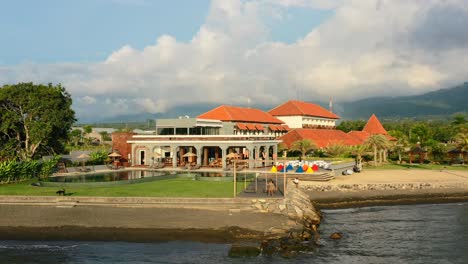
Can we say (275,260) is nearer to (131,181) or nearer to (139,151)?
(131,181)

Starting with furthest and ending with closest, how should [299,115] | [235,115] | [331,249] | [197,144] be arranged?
[299,115] → [235,115] → [197,144] → [331,249]

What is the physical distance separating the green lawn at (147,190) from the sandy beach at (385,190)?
7.51 m

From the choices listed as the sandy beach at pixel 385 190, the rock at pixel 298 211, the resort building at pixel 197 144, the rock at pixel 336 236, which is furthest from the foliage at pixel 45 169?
the rock at pixel 336 236

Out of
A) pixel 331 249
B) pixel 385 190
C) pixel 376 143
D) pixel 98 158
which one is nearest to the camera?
pixel 331 249

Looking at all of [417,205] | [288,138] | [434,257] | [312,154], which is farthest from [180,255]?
[288,138]

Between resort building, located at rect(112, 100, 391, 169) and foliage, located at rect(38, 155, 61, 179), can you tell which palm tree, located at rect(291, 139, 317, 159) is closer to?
resort building, located at rect(112, 100, 391, 169)

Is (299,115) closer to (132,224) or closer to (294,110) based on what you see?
(294,110)

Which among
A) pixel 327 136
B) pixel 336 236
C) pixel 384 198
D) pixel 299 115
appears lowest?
pixel 336 236

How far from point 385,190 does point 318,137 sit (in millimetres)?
34442

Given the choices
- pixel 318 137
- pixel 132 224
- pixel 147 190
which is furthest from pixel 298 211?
pixel 318 137

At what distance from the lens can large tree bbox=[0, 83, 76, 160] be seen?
1697 inches

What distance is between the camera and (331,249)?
22.2 metres

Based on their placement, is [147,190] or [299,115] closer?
[147,190]

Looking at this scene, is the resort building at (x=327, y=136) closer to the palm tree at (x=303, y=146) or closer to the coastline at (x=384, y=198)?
the palm tree at (x=303, y=146)
